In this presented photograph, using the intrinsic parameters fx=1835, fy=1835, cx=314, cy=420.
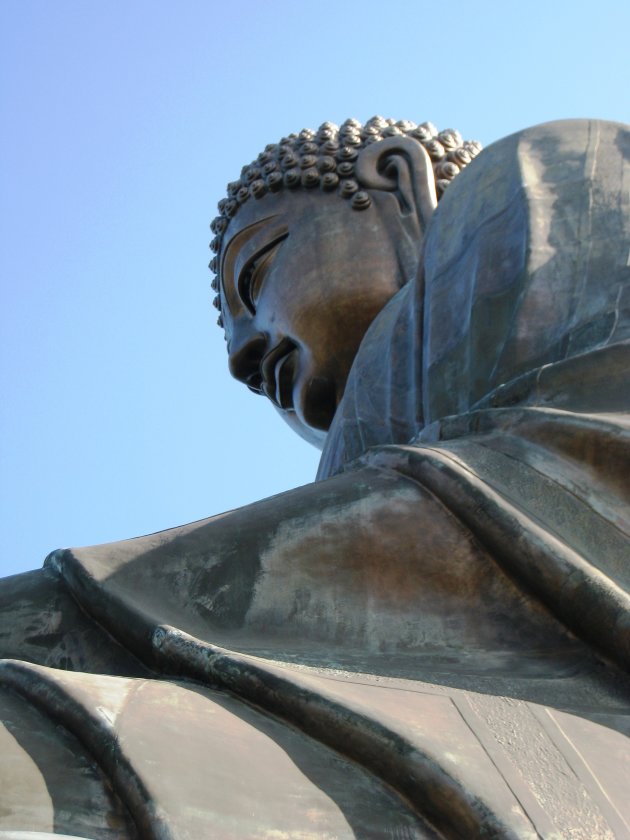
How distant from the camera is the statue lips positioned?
6.82 metres

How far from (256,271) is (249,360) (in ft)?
1.31

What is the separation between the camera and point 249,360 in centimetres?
716

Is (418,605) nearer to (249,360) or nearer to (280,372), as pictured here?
(280,372)

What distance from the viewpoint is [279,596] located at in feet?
12.3

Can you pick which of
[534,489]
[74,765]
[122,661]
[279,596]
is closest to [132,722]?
[74,765]

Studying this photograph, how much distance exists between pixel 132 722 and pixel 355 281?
3.75 metres

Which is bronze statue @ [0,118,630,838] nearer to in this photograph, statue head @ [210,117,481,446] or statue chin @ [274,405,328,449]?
statue head @ [210,117,481,446]

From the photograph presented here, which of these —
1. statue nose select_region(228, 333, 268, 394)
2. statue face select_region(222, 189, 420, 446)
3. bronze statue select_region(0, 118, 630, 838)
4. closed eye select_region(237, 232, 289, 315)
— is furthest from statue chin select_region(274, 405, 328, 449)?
bronze statue select_region(0, 118, 630, 838)

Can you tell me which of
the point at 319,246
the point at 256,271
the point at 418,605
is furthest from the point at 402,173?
the point at 418,605

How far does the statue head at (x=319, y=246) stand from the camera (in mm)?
6527

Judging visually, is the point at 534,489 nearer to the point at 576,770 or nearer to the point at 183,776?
the point at 576,770

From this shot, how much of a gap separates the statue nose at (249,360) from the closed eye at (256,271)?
0.12 metres

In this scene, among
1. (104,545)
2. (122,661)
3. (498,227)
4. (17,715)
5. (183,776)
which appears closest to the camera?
(183,776)

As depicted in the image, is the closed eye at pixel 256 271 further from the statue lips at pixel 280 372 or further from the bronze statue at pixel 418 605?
the bronze statue at pixel 418 605
